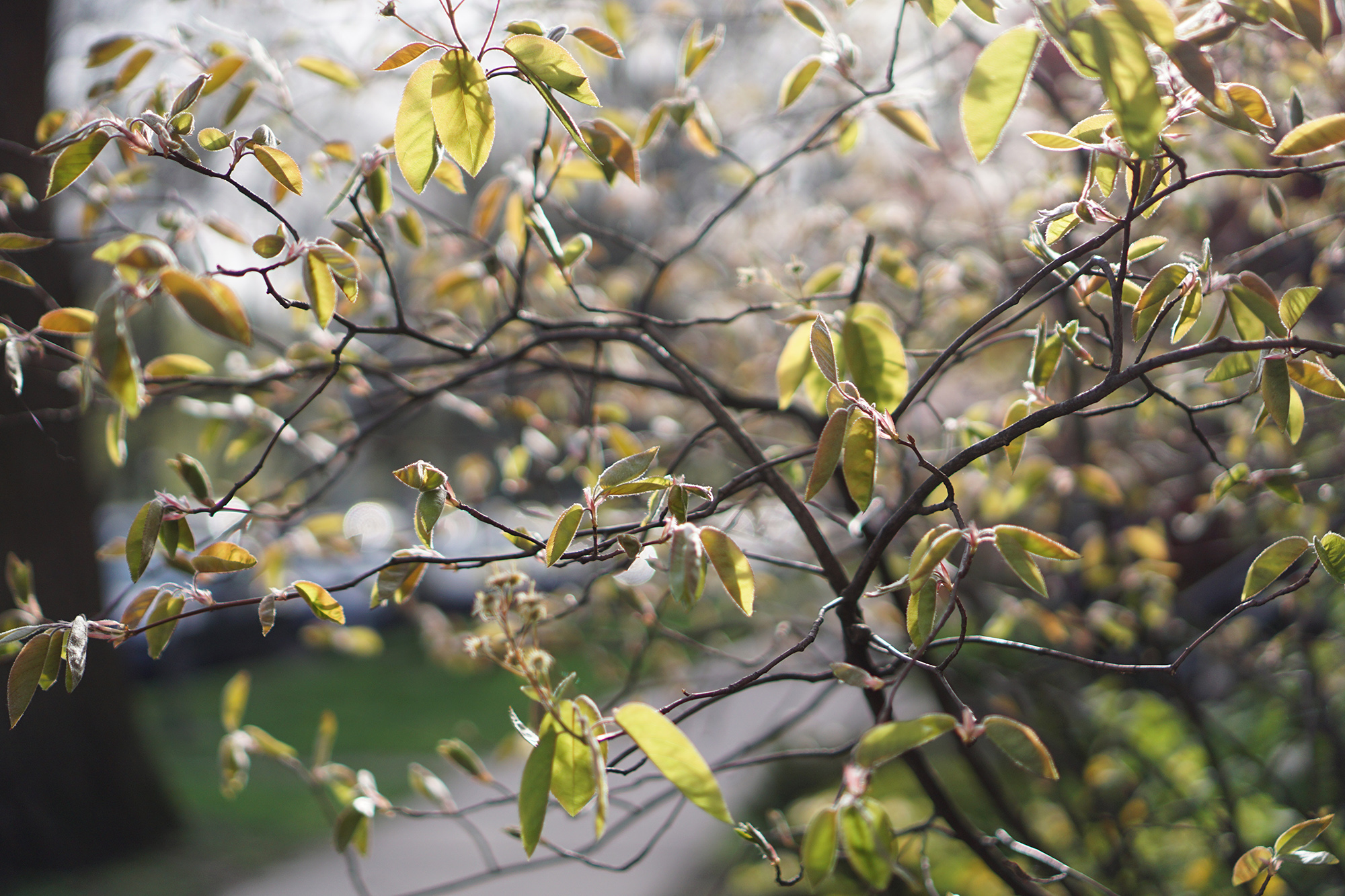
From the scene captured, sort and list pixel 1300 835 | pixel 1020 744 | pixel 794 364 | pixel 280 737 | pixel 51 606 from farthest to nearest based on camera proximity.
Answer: pixel 280 737 → pixel 51 606 → pixel 794 364 → pixel 1300 835 → pixel 1020 744

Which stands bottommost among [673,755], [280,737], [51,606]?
[280,737]

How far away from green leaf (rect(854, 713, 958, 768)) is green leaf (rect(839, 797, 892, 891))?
0.03m

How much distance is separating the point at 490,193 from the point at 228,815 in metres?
5.58

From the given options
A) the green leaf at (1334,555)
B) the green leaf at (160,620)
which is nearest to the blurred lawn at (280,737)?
the green leaf at (160,620)

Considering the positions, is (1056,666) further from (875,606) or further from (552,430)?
(552,430)

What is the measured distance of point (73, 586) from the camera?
437cm

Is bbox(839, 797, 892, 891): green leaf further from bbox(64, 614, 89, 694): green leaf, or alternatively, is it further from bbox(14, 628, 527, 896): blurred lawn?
bbox(14, 628, 527, 896): blurred lawn

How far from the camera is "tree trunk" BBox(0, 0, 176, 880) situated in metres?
4.07

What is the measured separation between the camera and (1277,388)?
2.97ft

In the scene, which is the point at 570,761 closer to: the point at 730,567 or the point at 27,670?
the point at 730,567

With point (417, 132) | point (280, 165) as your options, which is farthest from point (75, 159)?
point (417, 132)

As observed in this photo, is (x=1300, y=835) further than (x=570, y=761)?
Yes

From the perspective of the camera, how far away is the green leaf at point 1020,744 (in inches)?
29.7

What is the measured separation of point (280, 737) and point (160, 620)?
7.43 meters
